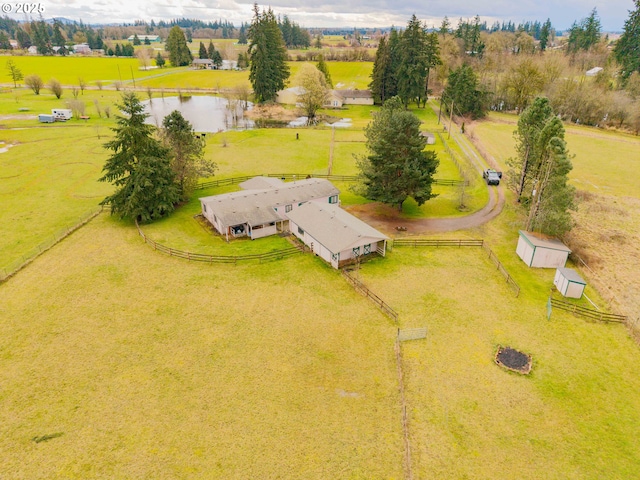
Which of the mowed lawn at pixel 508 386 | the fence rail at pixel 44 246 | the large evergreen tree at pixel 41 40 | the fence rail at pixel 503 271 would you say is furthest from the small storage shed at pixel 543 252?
the large evergreen tree at pixel 41 40

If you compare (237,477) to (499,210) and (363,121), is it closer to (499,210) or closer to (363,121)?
(499,210)

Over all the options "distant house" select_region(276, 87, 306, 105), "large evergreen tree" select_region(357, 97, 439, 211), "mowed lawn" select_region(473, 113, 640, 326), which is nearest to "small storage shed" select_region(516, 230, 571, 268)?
"mowed lawn" select_region(473, 113, 640, 326)

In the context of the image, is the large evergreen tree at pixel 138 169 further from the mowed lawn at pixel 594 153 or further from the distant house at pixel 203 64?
the distant house at pixel 203 64

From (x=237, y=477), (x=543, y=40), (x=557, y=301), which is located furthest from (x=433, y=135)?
(x=543, y=40)

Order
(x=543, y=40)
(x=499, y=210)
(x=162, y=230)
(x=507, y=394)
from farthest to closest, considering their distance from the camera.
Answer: (x=543, y=40) < (x=499, y=210) < (x=162, y=230) < (x=507, y=394)

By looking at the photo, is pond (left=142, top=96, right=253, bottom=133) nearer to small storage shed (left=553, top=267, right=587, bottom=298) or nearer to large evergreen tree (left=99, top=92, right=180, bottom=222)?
large evergreen tree (left=99, top=92, right=180, bottom=222)

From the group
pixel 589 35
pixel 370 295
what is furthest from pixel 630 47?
pixel 370 295
